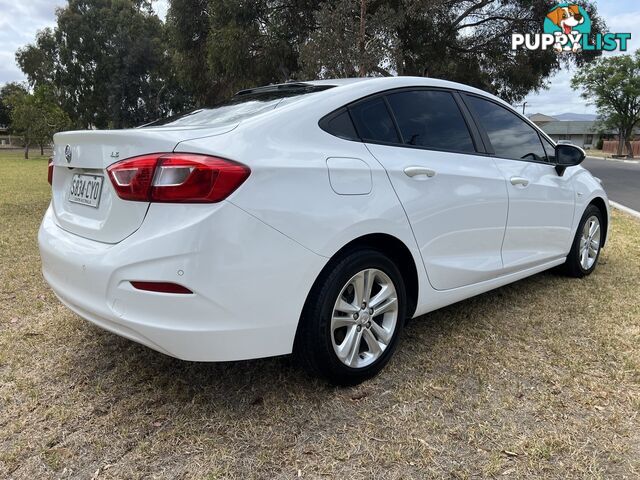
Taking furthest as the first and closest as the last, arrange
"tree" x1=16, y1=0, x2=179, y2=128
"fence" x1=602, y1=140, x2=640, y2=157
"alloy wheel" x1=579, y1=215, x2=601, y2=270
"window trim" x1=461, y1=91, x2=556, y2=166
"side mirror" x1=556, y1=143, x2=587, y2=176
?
"fence" x1=602, y1=140, x2=640, y2=157, "tree" x1=16, y1=0, x2=179, y2=128, "alloy wheel" x1=579, y1=215, x2=601, y2=270, "side mirror" x1=556, y1=143, x2=587, y2=176, "window trim" x1=461, y1=91, x2=556, y2=166

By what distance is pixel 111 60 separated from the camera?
31109 mm

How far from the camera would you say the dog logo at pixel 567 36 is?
1552 centimetres

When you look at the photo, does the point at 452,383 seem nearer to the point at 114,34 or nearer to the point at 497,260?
the point at 497,260

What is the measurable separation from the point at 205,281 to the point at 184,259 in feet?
0.39

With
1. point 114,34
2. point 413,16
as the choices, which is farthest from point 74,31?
point 413,16

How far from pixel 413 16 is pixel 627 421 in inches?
415

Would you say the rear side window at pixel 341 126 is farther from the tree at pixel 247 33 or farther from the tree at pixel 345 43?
the tree at pixel 247 33

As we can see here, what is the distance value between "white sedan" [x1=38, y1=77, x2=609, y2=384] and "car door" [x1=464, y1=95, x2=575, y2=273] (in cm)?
14

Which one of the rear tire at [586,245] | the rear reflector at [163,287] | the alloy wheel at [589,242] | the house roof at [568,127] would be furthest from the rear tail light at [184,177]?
the house roof at [568,127]

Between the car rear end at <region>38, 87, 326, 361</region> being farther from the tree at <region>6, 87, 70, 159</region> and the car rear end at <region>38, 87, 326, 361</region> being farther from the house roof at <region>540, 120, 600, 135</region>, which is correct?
the house roof at <region>540, 120, 600, 135</region>

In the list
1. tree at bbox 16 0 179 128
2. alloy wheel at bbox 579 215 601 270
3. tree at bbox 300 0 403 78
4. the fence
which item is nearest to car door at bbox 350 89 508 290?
alloy wheel at bbox 579 215 601 270

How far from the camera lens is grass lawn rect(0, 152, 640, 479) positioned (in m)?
2.08

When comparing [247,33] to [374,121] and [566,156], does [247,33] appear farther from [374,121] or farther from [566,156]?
[374,121]

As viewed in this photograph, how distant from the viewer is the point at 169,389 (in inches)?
103
